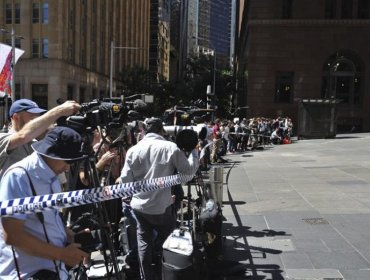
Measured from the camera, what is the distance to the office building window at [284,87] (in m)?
41.8

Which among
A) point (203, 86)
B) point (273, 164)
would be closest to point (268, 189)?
point (273, 164)

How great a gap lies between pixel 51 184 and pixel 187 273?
73.6 inches

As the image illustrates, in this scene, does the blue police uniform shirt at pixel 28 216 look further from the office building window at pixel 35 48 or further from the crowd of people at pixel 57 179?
the office building window at pixel 35 48

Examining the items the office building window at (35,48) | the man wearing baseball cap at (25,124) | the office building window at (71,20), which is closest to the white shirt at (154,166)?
the man wearing baseball cap at (25,124)

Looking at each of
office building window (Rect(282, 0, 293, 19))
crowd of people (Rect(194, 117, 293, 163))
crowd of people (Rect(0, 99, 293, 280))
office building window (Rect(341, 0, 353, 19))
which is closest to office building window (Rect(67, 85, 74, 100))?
office building window (Rect(282, 0, 293, 19))

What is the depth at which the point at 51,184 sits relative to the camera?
9.37ft

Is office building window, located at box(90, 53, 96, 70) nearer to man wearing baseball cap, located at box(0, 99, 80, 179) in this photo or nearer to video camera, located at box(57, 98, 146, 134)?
video camera, located at box(57, 98, 146, 134)

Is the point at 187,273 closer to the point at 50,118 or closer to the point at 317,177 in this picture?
the point at 50,118

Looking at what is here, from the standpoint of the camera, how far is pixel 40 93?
4938 centimetres

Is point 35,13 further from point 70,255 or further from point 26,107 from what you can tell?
point 70,255

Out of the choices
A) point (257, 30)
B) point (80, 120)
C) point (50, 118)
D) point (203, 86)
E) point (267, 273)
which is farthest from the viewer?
point (203, 86)

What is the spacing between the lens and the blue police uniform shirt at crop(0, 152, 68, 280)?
268 cm

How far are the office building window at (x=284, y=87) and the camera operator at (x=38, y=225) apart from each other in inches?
1582

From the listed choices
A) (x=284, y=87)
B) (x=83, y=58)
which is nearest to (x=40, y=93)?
(x=83, y=58)
